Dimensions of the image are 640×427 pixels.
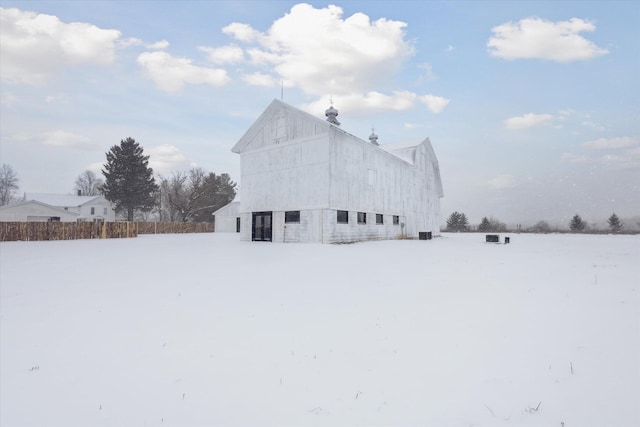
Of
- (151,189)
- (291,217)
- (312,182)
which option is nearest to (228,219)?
(151,189)

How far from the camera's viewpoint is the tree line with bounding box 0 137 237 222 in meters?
49.3

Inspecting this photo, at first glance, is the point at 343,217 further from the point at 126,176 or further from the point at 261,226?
the point at 126,176

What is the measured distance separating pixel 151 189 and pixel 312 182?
1683 inches

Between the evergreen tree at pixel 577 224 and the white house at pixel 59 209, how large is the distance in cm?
7401

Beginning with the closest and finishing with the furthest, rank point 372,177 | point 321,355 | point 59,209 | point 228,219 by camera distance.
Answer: point 321,355, point 372,177, point 59,209, point 228,219

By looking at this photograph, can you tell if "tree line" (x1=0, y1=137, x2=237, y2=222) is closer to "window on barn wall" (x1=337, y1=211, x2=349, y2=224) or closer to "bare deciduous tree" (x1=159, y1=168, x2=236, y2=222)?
"bare deciduous tree" (x1=159, y1=168, x2=236, y2=222)

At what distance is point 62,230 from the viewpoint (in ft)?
81.3

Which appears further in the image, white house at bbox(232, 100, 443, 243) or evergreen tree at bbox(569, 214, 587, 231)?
evergreen tree at bbox(569, 214, 587, 231)

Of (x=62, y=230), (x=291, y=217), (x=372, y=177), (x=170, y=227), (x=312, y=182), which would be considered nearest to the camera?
(x=312, y=182)

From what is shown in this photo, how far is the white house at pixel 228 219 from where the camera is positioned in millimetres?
42588

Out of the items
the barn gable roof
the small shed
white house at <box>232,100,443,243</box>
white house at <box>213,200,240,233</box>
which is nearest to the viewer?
white house at <box>232,100,443,243</box>

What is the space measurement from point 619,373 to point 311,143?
55.8ft

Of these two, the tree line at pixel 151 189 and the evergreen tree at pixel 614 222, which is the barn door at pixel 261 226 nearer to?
the tree line at pixel 151 189

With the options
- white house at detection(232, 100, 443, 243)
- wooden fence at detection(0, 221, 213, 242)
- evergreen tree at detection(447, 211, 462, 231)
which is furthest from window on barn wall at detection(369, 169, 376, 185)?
evergreen tree at detection(447, 211, 462, 231)
